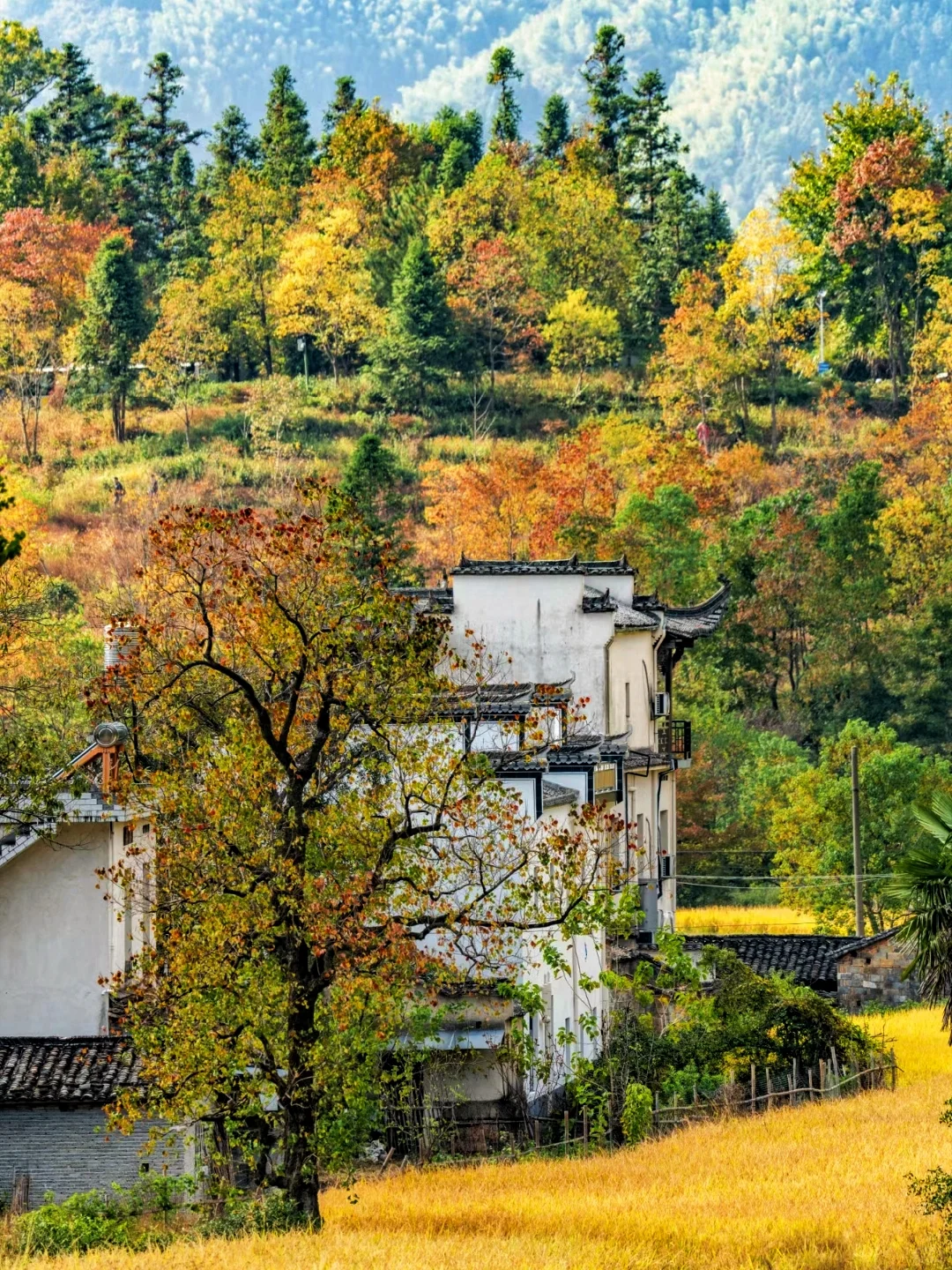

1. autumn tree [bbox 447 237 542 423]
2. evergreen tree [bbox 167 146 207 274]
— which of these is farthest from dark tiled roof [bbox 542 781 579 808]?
evergreen tree [bbox 167 146 207 274]

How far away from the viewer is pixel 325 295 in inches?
4225

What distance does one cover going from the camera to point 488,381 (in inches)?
4220

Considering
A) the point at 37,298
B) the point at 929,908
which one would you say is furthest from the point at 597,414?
the point at 929,908

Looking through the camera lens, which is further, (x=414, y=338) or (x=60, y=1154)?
(x=414, y=338)

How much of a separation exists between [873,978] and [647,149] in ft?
275

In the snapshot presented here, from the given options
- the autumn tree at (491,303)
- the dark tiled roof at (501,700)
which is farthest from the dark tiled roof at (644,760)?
the autumn tree at (491,303)

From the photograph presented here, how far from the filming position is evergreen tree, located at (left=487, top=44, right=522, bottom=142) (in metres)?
132

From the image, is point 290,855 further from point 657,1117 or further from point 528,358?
point 528,358

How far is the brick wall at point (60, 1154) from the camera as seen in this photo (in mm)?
27672

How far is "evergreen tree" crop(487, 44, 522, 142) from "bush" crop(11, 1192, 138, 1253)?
365 ft

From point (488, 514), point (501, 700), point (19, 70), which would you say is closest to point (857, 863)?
point (501, 700)

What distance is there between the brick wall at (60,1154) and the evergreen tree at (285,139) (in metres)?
98.9

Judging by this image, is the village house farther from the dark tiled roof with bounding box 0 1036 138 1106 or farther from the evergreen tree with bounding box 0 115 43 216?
the evergreen tree with bounding box 0 115 43 216

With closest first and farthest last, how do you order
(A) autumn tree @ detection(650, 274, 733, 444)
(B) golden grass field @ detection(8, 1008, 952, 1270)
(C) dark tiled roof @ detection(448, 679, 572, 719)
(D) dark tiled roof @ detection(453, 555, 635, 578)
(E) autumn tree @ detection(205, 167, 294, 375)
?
(B) golden grass field @ detection(8, 1008, 952, 1270), (C) dark tiled roof @ detection(448, 679, 572, 719), (D) dark tiled roof @ detection(453, 555, 635, 578), (A) autumn tree @ detection(650, 274, 733, 444), (E) autumn tree @ detection(205, 167, 294, 375)
